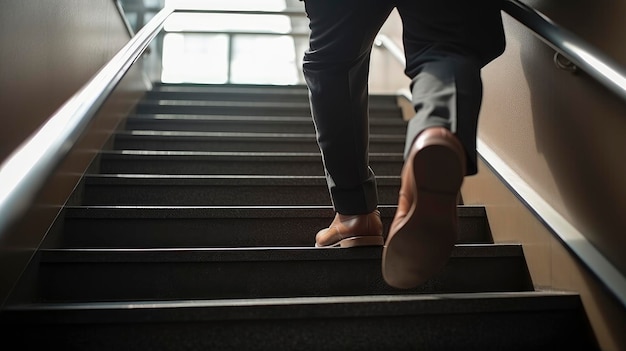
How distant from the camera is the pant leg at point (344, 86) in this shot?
1.20 m

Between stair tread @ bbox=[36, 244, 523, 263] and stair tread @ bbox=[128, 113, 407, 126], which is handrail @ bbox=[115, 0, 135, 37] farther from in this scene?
stair tread @ bbox=[36, 244, 523, 263]

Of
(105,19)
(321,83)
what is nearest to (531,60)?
(321,83)

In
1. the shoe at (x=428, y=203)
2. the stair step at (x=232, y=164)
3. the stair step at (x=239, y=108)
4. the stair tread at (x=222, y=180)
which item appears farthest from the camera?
the stair step at (x=239, y=108)

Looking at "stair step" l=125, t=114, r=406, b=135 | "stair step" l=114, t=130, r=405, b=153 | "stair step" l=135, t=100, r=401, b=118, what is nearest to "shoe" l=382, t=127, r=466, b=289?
"stair step" l=114, t=130, r=405, b=153

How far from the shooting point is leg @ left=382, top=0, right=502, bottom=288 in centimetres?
90

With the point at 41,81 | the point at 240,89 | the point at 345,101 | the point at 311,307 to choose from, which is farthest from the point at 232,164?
the point at 240,89

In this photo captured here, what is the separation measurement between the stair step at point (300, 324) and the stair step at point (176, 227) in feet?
1.64

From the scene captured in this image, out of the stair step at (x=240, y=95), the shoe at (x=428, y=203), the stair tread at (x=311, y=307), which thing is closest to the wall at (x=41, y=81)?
the stair tread at (x=311, y=307)

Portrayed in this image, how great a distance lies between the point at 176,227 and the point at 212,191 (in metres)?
0.31

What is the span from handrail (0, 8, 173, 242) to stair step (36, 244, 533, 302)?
37 centimetres

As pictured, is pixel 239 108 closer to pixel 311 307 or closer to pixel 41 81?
pixel 41 81

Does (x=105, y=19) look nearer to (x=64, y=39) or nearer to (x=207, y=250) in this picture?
(x=64, y=39)

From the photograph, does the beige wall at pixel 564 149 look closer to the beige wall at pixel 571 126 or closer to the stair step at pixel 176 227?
the beige wall at pixel 571 126

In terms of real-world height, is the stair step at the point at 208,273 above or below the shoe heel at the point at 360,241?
below
